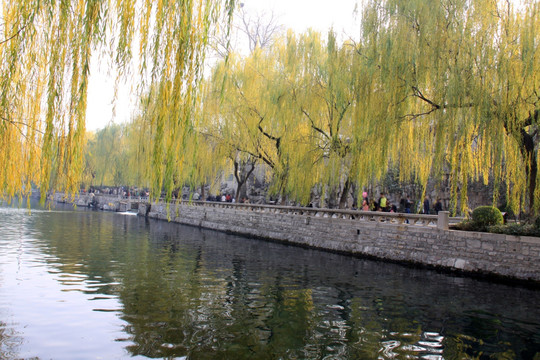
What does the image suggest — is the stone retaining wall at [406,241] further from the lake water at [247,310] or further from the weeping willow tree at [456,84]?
the weeping willow tree at [456,84]

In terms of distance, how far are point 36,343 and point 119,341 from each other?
96 centimetres

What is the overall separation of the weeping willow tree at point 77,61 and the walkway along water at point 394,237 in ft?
4.77

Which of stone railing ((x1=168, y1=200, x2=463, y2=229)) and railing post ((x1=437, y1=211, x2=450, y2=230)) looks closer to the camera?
railing post ((x1=437, y1=211, x2=450, y2=230))

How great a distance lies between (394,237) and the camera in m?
14.1

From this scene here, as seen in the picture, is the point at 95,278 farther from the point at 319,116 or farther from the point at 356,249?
the point at 319,116

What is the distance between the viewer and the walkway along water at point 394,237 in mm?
10875

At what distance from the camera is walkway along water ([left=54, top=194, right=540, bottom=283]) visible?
10875 mm

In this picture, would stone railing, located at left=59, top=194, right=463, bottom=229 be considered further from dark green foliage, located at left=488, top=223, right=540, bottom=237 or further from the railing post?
dark green foliage, located at left=488, top=223, right=540, bottom=237

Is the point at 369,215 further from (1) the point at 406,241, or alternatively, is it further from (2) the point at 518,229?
(2) the point at 518,229

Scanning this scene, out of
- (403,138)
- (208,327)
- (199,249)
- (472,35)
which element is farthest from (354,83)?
(208,327)

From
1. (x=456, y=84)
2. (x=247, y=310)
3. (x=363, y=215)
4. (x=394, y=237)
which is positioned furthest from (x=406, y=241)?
(x=247, y=310)

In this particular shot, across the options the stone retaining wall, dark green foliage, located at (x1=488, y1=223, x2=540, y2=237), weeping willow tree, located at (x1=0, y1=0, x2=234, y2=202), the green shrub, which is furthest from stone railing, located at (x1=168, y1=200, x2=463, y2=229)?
weeping willow tree, located at (x1=0, y1=0, x2=234, y2=202)

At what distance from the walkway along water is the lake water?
484 millimetres

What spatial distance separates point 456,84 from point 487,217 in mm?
3636
